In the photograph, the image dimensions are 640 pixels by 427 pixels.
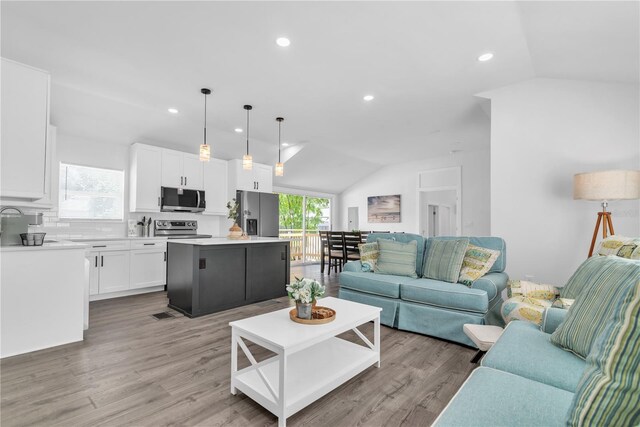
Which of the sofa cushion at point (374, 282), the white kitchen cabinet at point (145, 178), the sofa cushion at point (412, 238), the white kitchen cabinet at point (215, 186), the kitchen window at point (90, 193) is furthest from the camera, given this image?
the white kitchen cabinet at point (215, 186)

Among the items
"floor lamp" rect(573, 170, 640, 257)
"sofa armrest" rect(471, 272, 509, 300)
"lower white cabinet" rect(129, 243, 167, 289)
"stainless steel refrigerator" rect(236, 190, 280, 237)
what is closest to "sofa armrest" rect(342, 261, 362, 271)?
"sofa armrest" rect(471, 272, 509, 300)

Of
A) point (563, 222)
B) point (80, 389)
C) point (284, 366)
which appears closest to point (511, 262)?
point (563, 222)

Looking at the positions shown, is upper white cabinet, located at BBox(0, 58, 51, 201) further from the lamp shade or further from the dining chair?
the lamp shade

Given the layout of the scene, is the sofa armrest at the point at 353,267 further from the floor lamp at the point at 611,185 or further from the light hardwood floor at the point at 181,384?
the floor lamp at the point at 611,185

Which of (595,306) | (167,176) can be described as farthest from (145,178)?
(595,306)

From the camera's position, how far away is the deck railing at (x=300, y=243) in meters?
8.13

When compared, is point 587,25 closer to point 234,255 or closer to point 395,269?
point 395,269

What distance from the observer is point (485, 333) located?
228cm

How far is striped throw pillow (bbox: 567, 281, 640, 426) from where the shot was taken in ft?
2.28

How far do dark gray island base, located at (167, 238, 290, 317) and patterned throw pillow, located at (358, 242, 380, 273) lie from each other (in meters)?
1.32

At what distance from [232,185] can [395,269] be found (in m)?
3.71

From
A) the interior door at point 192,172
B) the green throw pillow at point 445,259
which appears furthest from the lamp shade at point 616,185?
the interior door at point 192,172

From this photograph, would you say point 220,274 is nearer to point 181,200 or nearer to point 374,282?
point 374,282

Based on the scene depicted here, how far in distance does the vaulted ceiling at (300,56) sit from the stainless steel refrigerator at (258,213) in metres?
1.49
